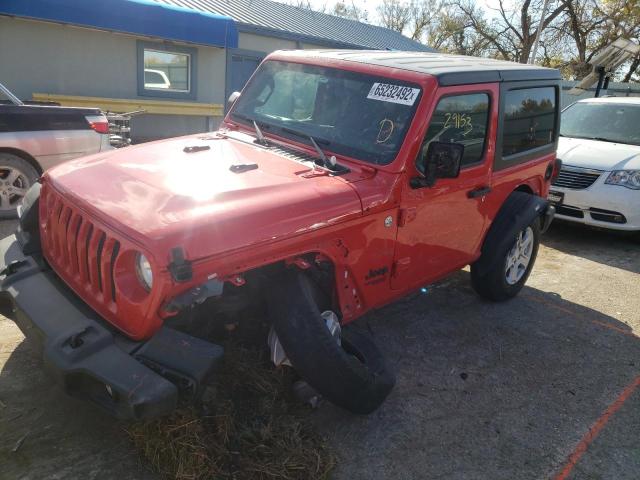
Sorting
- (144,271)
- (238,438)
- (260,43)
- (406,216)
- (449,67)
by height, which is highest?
(449,67)

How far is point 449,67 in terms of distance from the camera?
3760 mm

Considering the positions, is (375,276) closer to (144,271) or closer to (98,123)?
(144,271)

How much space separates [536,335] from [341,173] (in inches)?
92.3

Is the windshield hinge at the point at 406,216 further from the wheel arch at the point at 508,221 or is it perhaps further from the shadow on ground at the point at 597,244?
the shadow on ground at the point at 597,244

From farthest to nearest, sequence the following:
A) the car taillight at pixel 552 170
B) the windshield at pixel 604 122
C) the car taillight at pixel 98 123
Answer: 1. the windshield at pixel 604 122
2. the car taillight at pixel 98 123
3. the car taillight at pixel 552 170

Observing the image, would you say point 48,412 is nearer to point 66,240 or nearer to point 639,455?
point 66,240

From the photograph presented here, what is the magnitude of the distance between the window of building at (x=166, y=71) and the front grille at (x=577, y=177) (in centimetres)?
936

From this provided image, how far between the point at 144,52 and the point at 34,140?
23.8ft

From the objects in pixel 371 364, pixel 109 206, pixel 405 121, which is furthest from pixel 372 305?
pixel 109 206

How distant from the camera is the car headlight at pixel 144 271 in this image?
96.7 inches

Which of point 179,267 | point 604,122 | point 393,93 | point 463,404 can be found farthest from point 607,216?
point 179,267

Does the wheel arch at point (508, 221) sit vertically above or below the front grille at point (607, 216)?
above

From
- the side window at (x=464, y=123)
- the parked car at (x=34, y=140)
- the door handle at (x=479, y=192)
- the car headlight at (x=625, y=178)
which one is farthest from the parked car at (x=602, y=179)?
the parked car at (x=34, y=140)

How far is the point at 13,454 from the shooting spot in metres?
2.61
